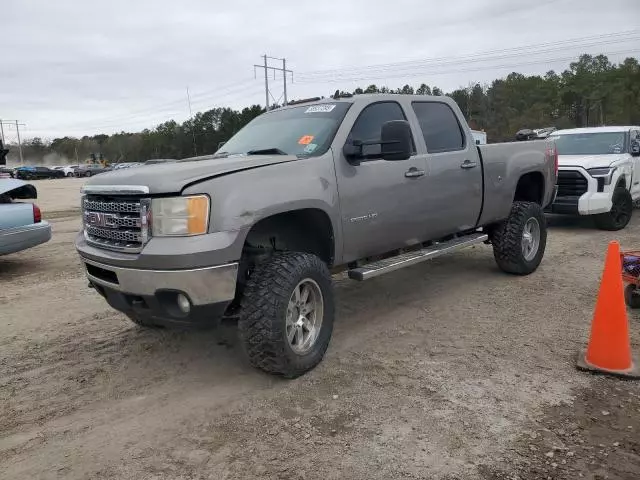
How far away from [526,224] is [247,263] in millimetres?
4052

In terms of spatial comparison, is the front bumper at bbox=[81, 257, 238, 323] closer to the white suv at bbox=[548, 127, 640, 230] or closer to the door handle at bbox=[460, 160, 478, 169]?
the door handle at bbox=[460, 160, 478, 169]

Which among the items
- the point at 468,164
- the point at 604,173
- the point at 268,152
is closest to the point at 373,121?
the point at 268,152

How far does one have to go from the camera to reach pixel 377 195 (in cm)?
444

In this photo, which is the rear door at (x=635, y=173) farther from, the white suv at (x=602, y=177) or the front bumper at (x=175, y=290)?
the front bumper at (x=175, y=290)

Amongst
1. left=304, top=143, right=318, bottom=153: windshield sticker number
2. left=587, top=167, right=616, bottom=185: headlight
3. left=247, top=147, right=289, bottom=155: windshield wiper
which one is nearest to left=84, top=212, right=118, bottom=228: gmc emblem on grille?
left=247, top=147, right=289, bottom=155: windshield wiper

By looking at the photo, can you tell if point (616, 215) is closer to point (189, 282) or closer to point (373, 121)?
point (373, 121)

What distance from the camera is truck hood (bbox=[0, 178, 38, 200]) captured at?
733 cm

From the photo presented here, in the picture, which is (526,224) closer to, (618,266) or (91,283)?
(618,266)

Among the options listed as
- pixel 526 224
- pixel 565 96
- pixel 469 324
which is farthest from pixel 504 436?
pixel 565 96

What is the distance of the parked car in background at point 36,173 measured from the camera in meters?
55.4

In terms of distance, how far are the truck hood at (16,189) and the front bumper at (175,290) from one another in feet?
15.3

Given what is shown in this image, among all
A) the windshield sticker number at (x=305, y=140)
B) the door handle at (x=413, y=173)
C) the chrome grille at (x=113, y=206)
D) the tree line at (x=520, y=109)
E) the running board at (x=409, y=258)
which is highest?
the tree line at (x=520, y=109)

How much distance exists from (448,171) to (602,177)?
19.3 ft

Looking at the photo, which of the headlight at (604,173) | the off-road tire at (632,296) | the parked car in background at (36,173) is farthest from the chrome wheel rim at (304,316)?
the parked car in background at (36,173)
